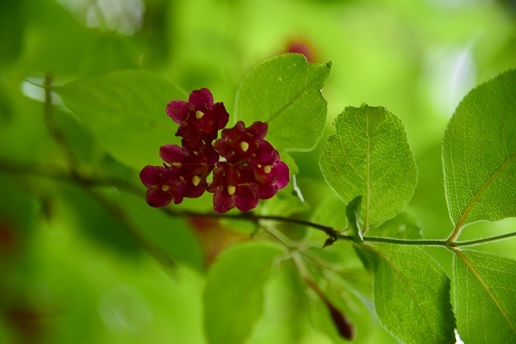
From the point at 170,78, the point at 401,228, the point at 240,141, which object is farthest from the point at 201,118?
the point at 170,78

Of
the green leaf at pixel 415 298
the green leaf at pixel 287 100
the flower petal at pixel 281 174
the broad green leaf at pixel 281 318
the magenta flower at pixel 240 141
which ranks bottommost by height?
the broad green leaf at pixel 281 318

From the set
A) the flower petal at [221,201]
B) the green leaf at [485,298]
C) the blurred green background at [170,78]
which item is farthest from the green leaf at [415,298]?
the blurred green background at [170,78]

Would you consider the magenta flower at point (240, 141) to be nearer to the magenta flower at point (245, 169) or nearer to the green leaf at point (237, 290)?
the magenta flower at point (245, 169)

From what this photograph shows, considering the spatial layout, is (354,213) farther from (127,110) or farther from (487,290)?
(127,110)

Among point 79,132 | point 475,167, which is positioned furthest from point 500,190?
point 79,132

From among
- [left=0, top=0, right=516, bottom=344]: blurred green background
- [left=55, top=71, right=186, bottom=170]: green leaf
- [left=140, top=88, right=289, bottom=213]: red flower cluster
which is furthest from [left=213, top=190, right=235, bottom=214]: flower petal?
[left=0, top=0, right=516, bottom=344]: blurred green background

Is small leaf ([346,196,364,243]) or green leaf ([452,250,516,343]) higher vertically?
small leaf ([346,196,364,243])

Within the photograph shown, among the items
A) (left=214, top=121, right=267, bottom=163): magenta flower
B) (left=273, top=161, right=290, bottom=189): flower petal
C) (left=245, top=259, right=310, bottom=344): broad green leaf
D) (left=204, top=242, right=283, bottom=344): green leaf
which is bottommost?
(left=245, top=259, right=310, bottom=344): broad green leaf

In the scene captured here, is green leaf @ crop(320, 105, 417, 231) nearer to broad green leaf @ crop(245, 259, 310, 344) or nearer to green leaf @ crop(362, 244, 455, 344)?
green leaf @ crop(362, 244, 455, 344)
